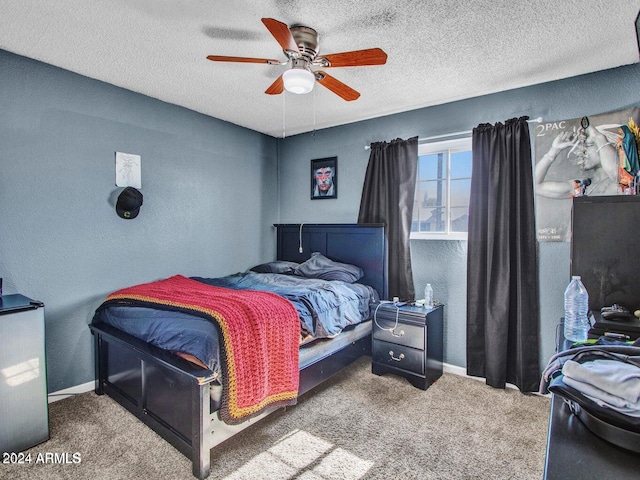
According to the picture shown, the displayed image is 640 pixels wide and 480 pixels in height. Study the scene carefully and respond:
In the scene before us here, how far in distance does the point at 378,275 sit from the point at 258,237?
1588mm

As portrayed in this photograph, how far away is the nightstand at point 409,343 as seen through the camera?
9.73 feet

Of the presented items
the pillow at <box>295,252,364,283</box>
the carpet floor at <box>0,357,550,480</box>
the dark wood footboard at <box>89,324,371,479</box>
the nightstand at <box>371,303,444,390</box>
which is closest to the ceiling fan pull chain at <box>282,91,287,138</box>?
Answer: the pillow at <box>295,252,364,283</box>

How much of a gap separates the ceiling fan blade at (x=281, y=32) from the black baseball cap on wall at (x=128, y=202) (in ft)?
6.13

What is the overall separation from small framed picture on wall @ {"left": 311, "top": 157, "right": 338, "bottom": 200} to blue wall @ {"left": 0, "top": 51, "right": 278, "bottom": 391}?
1.04 meters

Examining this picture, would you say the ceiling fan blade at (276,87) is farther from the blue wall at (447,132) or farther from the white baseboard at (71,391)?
the white baseboard at (71,391)

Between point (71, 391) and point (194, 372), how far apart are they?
64.9 inches

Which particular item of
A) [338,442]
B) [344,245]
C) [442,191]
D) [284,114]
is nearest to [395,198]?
[442,191]

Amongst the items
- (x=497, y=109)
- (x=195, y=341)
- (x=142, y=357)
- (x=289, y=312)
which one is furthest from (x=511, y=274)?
(x=142, y=357)

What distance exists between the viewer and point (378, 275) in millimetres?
3602

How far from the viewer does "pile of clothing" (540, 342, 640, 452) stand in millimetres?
747

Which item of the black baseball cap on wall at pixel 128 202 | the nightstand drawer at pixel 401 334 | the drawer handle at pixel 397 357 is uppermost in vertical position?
the black baseball cap on wall at pixel 128 202

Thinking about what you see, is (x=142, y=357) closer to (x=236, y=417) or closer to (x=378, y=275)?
(x=236, y=417)

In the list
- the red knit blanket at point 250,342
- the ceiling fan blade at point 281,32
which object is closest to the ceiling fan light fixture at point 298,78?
the ceiling fan blade at point 281,32

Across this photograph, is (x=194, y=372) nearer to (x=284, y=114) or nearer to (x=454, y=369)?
(x=454, y=369)
